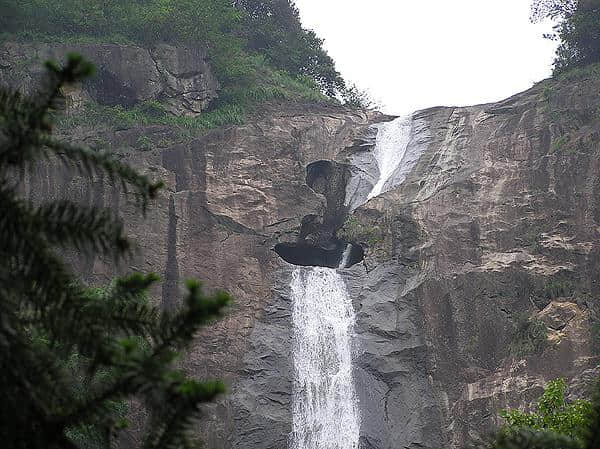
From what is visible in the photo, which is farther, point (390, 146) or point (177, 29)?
point (390, 146)

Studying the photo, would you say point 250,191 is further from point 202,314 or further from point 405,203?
point 202,314

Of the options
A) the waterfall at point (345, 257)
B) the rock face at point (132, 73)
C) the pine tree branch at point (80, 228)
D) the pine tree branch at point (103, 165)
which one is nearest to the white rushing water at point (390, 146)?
the waterfall at point (345, 257)

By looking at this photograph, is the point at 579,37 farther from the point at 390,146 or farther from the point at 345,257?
the point at 345,257

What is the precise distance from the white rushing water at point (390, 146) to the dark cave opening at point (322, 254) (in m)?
2.85

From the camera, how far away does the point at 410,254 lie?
25.8m

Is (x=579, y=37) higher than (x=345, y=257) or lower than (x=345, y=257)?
higher

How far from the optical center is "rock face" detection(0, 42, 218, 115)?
26594 mm

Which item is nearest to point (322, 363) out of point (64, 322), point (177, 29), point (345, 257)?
point (345, 257)

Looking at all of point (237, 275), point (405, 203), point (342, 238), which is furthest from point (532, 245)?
point (237, 275)

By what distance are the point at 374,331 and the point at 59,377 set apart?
70.4 feet

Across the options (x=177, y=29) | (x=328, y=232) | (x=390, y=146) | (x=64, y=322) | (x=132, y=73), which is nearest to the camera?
(x=64, y=322)

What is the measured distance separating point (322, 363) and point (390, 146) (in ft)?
45.1

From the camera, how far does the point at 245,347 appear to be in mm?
23359

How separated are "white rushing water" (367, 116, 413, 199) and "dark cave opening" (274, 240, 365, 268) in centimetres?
285
